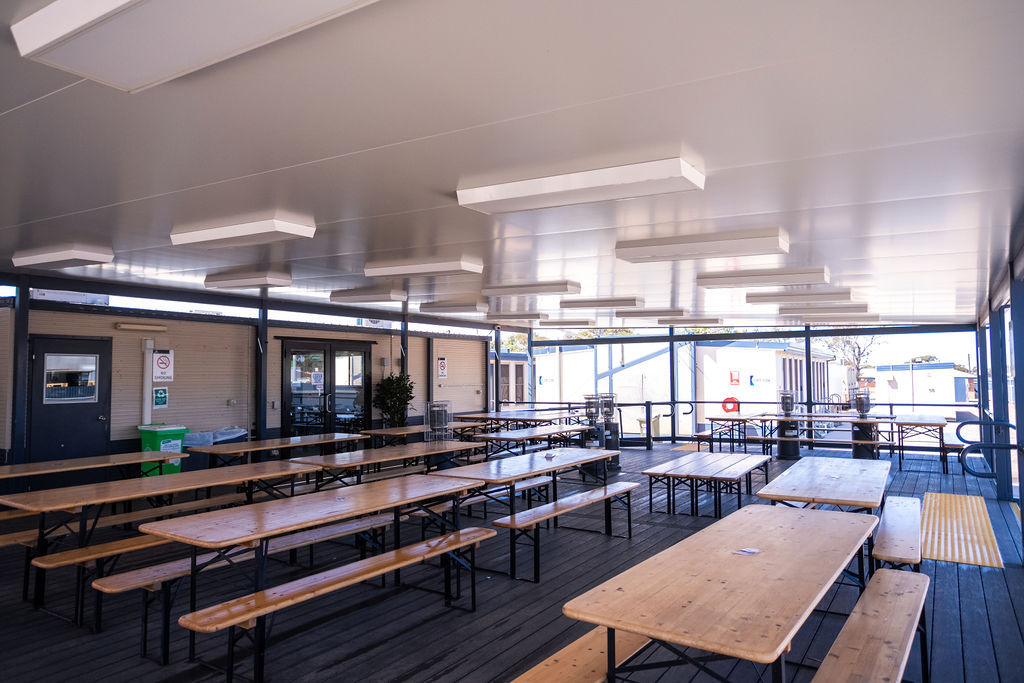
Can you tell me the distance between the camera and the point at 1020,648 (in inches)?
144

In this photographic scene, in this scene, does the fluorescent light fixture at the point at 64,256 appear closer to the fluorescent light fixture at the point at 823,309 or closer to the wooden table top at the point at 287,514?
the wooden table top at the point at 287,514

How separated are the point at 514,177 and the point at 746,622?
A: 2590mm

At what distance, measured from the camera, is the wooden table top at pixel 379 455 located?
536 centimetres

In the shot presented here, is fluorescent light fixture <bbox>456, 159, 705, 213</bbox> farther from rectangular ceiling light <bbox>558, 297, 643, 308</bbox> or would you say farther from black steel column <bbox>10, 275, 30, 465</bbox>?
black steel column <bbox>10, 275, 30, 465</bbox>

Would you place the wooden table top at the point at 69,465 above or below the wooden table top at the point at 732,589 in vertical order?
above

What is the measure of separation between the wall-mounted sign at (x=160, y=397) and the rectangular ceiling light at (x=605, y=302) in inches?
217

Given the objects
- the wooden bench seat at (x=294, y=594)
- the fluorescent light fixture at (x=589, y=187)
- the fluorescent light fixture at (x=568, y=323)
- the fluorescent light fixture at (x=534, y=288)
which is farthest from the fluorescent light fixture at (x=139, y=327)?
the fluorescent light fixture at (x=568, y=323)

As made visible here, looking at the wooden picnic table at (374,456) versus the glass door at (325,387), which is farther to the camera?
the glass door at (325,387)

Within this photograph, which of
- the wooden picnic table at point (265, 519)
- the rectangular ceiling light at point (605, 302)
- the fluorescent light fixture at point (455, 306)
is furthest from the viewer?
the fluorescent light fixture at point (455, 306)

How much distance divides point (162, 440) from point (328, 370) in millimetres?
2994

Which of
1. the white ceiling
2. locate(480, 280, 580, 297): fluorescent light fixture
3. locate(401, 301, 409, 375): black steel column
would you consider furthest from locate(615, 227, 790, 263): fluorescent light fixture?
locate(401, 301, 409, 375): black steel column

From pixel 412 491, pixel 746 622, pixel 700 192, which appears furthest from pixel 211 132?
pixel 746 622

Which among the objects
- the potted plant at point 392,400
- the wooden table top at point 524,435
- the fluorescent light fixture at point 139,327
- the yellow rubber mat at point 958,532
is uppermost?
the fluorescent light fixture at point 139,327

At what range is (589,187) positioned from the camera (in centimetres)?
350
